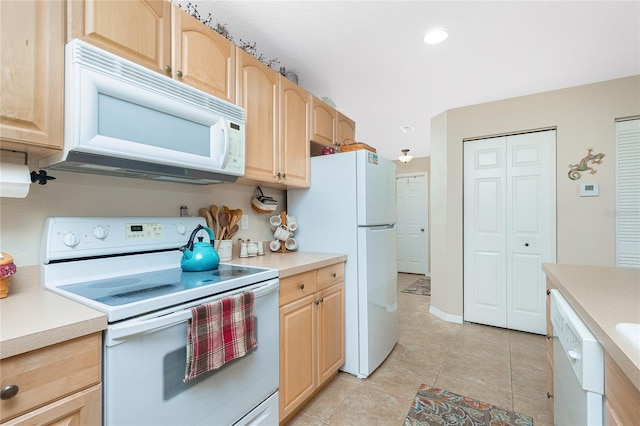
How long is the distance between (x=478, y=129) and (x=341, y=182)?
6.31 ft

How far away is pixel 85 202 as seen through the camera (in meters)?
1.35

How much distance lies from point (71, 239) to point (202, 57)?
104cm

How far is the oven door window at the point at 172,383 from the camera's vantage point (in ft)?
2.93

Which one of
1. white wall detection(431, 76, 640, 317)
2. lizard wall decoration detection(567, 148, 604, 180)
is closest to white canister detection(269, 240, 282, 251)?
white wall detection(431, 76, 640, 317)

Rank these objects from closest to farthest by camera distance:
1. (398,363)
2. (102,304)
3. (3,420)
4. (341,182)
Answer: (3,420) → (102,304) → (341,182) → (398,363)

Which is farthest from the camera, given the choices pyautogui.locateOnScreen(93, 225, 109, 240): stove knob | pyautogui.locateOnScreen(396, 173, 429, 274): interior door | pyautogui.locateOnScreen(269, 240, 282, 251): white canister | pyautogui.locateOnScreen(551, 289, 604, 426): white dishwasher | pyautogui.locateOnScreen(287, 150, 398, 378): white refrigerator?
pyautogui.locateOnScreen(396, 173, 429, 274): interior door

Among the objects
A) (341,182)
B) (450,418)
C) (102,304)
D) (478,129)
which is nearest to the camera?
(102,304)

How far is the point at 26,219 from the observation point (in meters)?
1.19

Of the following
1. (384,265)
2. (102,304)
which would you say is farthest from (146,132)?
(384,265)

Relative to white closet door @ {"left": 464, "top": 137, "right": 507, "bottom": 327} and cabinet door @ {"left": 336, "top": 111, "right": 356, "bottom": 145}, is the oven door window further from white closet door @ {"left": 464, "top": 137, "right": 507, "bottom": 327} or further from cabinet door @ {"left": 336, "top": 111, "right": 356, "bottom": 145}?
white closet door @ {"left": 464, "top": 137, "right": 507, "bottom": 327}

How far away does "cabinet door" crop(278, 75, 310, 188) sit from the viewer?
203 centimetres

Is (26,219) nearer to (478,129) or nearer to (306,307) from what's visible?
(306,307)

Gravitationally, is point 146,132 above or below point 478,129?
below

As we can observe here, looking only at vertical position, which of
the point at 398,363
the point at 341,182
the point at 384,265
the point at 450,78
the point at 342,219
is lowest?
the point at 398,363
